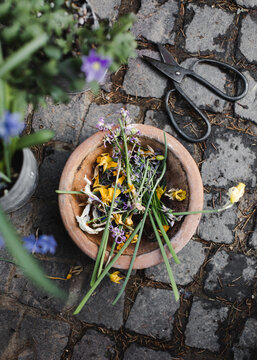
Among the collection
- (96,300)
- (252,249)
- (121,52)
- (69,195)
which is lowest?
(96,300)

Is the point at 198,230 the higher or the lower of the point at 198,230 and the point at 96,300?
the higher

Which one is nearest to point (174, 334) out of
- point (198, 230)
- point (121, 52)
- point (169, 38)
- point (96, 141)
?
point (198, 230)

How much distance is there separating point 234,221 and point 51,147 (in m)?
0.96

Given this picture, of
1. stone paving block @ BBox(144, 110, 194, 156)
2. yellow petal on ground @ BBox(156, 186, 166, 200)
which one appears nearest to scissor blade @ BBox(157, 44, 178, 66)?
stone paving block @ BBox(144, 110, 194, 156)

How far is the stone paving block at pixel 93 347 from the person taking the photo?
162cm

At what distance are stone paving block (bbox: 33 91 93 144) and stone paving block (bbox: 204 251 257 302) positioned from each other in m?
0.91

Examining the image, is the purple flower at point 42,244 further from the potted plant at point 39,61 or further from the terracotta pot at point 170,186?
the potted plant at point 39,61

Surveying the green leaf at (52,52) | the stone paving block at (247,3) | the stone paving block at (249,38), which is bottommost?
the green leaf at (52,52)

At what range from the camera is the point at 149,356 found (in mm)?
1622

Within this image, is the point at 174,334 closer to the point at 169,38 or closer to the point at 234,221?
the point at 234,221

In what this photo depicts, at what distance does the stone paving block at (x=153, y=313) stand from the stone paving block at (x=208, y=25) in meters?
1.25

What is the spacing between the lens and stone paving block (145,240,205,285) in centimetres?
167

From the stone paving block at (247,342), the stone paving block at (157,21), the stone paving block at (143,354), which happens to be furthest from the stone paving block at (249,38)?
the stone paving block at (143,354)

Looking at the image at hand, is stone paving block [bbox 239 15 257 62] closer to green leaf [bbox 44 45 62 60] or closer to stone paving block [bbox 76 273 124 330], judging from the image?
green leaf [bbox 44 45 62 60]
